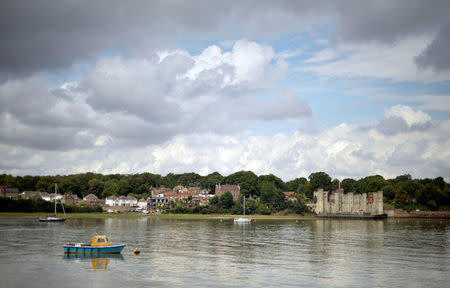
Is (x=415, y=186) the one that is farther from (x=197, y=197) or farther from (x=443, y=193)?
(x=197, y=197)

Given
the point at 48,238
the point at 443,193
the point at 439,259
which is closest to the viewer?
the point at 439,259

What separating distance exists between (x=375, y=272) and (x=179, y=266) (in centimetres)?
1678

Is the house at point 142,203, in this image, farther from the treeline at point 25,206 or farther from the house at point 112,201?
the treeline at point 25,206

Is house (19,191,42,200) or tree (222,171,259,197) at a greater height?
tree (222,171,259,197)

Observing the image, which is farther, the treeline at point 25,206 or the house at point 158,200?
the house at point 158,200

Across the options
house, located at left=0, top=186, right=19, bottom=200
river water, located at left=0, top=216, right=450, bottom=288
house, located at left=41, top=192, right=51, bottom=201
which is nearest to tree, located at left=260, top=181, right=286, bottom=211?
house, located at left=41, top=192, right=51, bottom=201

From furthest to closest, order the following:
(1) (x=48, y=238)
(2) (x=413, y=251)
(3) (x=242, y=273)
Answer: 1. (1) (x=48, y=238)
2. (2) (x=413, y=251)
3. (3) (x=242, y=273)

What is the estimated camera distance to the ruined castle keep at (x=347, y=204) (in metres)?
146

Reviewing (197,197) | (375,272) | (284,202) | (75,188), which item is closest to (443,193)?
(284,202)

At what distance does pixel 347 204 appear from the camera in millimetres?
150250

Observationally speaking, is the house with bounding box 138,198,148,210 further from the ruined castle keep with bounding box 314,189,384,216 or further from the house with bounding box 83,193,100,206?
the ruined castle keep with bounding box 314,189,384,216

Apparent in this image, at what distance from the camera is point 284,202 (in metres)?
146

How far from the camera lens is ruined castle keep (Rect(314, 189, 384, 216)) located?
146 m

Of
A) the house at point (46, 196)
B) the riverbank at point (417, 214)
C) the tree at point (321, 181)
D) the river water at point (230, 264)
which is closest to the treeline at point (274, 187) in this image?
the tree at point (321, 181)
